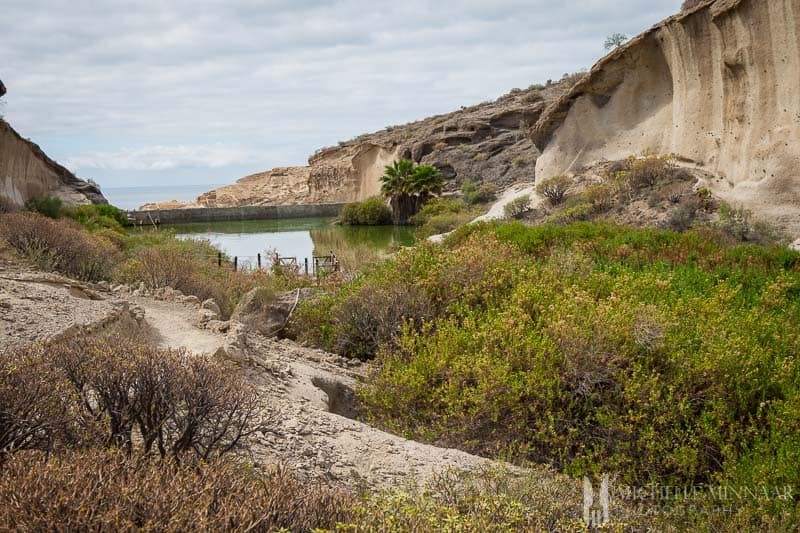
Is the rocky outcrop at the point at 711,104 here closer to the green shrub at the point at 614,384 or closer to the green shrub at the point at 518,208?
the green shrub at the point at 518,208

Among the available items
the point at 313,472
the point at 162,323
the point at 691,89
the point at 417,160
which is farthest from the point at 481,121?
the point at 313,472

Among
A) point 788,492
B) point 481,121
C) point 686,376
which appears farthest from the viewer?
point 481,121

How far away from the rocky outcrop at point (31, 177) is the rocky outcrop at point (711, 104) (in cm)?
2206

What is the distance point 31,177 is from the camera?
30984 millimetres

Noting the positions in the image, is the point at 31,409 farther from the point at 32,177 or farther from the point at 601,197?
the point at 32,177

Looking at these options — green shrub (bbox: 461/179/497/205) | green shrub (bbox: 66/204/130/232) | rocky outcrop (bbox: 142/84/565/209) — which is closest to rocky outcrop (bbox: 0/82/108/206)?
green shrub (bbox: 66/204/130/232)

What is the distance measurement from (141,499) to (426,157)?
43492mm

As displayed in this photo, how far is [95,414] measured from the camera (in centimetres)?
388

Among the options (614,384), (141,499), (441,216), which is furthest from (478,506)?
(441,216)

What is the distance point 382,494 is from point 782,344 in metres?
4.44

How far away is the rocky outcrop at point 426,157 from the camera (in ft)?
138

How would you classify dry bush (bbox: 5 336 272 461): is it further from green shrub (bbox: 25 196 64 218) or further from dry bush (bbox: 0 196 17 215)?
green shrub (bbox: 25 196 64 218)

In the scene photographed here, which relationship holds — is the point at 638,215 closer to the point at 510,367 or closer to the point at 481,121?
the point at 510,367

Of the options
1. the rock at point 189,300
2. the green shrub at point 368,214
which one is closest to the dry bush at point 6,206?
the rock at point 189,300
